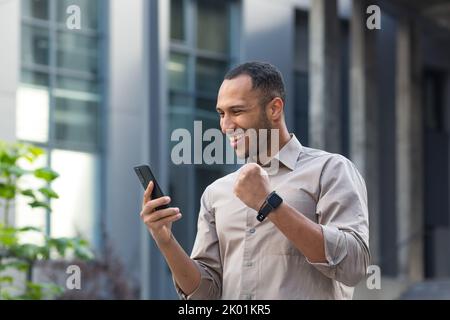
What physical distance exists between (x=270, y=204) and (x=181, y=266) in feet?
1.22

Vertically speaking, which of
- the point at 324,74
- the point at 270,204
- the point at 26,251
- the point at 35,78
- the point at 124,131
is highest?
the point at 324,74

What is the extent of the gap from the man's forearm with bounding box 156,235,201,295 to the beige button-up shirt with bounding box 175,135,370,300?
0.03m

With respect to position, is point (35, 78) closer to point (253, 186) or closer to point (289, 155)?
point (289, 155)

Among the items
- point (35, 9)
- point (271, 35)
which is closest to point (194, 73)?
point (271, 35)

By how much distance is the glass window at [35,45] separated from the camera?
15.2m

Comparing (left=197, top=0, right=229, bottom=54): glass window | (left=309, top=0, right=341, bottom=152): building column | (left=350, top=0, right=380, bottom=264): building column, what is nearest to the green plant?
(left=309, top=0, right=341, bottom=152): building column

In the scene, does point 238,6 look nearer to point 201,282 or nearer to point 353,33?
point 353,33

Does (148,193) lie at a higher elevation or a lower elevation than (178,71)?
lower

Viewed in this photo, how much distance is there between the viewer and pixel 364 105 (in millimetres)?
17625

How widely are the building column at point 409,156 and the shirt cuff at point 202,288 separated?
17.1 meters

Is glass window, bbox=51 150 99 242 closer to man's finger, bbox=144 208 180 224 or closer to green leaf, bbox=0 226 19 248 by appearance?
green leaf, bbox=0 226 19 248

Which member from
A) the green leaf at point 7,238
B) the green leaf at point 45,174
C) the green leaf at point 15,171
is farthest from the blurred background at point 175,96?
the green leaf at point 45,174

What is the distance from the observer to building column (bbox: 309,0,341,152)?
16203mm

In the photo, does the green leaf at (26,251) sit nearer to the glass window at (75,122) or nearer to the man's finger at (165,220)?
the man's finger at (165,220)
